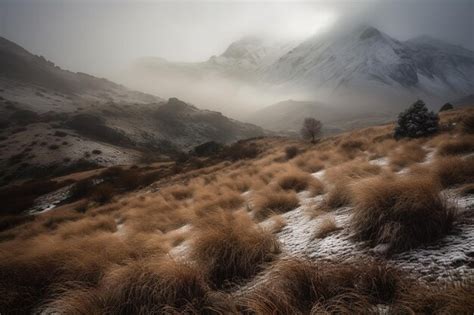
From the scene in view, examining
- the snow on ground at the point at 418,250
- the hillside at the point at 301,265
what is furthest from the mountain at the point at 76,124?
the snow on ground at the point at 418,250

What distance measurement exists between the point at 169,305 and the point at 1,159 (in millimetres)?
51834

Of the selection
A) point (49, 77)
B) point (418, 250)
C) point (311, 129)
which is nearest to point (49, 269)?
point (418, 250)

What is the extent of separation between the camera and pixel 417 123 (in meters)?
12.2

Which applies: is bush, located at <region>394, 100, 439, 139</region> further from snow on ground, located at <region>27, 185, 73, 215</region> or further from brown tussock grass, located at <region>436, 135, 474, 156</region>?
snow on ground, located at <region>27, 185, 73, 215</region>

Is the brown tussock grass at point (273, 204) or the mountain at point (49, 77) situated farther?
the mountain at point (49, 77)

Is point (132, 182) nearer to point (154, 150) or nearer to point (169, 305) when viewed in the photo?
point (169, 305)

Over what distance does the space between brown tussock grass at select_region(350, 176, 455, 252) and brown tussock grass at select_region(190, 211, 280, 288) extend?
1123 mm

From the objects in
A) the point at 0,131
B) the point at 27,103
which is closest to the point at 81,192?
the point at 0,131

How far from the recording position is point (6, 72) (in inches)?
4144

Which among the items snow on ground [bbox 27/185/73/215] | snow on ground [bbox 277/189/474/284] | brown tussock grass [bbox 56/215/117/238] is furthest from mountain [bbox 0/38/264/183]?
snow on ground [bbox 277/189/474/284]

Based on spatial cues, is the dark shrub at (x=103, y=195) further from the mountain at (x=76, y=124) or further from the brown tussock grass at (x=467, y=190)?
the mountain at (x=76, y=124)

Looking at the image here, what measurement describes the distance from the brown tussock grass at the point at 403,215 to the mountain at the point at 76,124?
4337 cm

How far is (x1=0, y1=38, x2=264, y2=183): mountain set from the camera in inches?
1618

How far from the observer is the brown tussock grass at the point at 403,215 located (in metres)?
2.54
